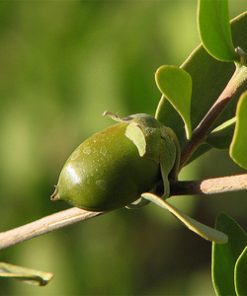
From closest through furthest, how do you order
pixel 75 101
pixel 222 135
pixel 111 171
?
pixel 111 171, pixel 222 135, pixel 75 101

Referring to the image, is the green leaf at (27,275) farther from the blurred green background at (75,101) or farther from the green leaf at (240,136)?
the blurred green background at (75,101)

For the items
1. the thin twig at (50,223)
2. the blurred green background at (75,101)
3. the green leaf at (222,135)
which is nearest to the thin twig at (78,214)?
the thin twig at (50,223)

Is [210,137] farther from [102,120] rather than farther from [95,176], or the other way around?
[102,120]

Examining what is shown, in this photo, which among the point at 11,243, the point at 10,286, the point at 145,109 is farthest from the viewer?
the point at 10,286

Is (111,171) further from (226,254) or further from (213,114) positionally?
(226,254)

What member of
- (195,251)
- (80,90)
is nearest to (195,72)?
(80,90)

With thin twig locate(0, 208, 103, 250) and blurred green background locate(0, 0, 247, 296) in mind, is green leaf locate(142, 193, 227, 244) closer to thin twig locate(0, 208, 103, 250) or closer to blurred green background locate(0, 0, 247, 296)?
thin twig locate(0, 208, 103, 250)

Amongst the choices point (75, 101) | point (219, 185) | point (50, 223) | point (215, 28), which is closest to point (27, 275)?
point (50, 223)
